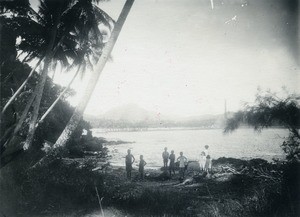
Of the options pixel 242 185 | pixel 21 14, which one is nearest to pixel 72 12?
pixel 21 14

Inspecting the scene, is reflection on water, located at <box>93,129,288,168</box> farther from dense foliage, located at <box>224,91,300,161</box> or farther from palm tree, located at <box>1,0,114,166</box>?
palm tree, located at <box>1,0,114,166</box>

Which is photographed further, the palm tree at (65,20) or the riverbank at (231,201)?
the palm tree at (65,20)

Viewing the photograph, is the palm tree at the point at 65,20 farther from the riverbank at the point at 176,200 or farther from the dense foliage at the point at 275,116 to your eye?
the dense foliage at the point at 275,116

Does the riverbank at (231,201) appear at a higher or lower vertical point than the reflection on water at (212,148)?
higher

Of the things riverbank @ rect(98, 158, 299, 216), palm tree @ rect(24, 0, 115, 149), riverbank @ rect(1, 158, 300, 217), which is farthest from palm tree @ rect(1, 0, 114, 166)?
riverbank @ rect(98, 158, 299, 216)

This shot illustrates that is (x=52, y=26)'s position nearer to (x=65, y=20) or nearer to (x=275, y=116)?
(x=65, y=20)

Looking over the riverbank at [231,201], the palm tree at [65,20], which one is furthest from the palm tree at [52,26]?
the riverbank at [231,201]

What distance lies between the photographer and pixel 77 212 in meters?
7.71

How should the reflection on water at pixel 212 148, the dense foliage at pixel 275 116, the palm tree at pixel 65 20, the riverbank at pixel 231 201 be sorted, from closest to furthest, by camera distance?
the riverbank at pixel 231 201
the dense foliage at pixel 275 116
the palm tree at pixel 65 20
the reflection on water at pixel 212 148

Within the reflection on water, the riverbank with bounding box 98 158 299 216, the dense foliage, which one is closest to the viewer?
the riverbank with bounding box 98 158 299 216

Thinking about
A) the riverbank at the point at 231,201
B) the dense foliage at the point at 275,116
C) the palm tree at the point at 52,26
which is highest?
the palm tree at the point at 52,26

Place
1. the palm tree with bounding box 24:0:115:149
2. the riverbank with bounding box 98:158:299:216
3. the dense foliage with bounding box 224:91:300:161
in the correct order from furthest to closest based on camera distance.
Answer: the palm tree with bounding box 24:0:115:149
the dense foliage with bounding box 224:91:300:161
the riverbank with bounding box 98:158:299:216

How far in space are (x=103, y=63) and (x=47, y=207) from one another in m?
5.53

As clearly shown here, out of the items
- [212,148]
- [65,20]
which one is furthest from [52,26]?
[212,148]
